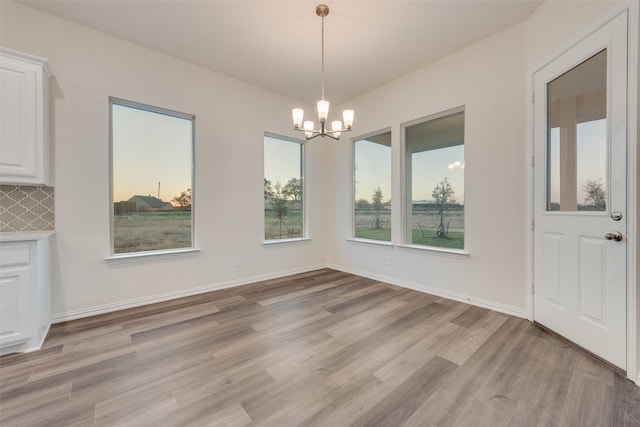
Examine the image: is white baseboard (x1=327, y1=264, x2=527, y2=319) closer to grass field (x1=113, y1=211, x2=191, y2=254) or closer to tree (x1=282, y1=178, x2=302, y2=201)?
tree (x1=282, y1=178, x2=302, y2=201)

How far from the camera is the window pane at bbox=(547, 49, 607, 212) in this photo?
2055 millimetres

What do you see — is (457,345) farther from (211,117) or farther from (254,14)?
(211,117)

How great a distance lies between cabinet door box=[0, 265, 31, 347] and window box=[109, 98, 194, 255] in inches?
35.6

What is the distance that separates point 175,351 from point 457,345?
2.35 metres

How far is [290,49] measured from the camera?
3236 millimetres

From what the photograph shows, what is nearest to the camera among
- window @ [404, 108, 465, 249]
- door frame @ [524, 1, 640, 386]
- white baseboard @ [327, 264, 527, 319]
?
door frame @ [524, 1, 640, 386]

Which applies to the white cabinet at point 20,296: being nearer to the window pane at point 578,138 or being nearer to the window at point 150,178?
the window at point 150,178

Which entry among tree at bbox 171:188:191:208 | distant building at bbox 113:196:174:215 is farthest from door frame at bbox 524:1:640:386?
distant building at bbox 113:196:174:215

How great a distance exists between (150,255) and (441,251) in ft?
12.1

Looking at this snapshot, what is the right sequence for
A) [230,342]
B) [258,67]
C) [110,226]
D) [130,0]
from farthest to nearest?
1. [258,67]
2. [110,226]
3. [130,0]
4. [230,342]

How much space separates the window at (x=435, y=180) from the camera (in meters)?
3.44

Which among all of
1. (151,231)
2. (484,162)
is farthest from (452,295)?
(151,231)

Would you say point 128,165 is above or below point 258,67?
below


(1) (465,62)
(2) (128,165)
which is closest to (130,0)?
(2) (128,165)
